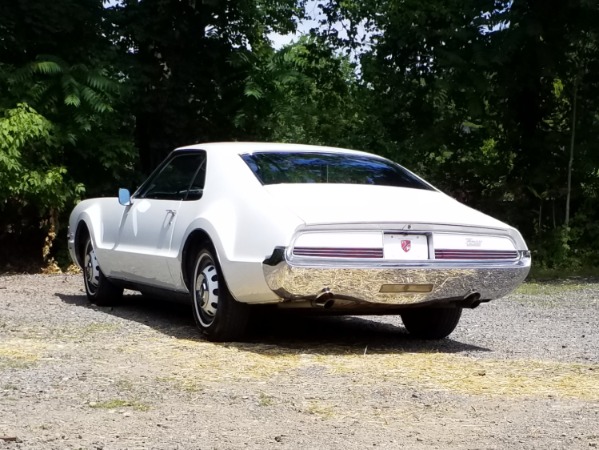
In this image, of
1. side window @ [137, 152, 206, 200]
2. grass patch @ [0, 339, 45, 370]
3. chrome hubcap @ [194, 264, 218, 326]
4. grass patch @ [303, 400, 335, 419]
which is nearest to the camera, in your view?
grass patch @ [303, 400, 335, 419]

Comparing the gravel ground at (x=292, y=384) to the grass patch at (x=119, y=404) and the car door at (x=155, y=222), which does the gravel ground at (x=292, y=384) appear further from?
the car door at (x=155, y=222)

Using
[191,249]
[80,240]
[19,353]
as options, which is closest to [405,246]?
[191,249]

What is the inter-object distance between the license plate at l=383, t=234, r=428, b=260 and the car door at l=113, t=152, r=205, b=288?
1.96 meters

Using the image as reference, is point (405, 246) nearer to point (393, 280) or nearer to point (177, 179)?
point (393, 280)

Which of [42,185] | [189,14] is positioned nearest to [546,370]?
[42,185]

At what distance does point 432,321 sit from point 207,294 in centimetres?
187

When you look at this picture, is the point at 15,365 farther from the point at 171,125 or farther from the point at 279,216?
the point at 171,125

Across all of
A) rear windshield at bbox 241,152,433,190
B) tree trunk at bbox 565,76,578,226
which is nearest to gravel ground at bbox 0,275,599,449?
rear windshield at bbox 241,152,433,190

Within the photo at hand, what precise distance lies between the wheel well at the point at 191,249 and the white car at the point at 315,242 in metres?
0.01

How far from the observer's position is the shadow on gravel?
7938 millimetres

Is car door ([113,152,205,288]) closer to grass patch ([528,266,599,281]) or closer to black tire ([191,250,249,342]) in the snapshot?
black tire ([191,250,249,342])

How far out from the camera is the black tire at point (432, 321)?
8.48 m

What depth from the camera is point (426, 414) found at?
17.7 feet

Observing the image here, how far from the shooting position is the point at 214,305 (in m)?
7.82
